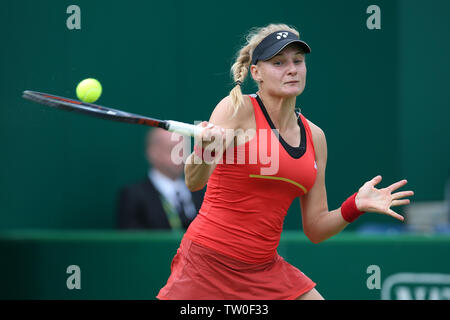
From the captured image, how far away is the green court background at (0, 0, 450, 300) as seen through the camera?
19.3 feet

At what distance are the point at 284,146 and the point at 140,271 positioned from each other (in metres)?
2.12

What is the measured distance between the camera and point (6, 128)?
228 inches

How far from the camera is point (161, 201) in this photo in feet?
18.7

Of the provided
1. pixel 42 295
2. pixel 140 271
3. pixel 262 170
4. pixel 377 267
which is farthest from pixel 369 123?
pixel 262 170

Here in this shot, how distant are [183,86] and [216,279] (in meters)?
3.33

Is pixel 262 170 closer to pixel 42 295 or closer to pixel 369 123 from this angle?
pixel 42 295

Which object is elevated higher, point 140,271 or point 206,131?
point 206,131

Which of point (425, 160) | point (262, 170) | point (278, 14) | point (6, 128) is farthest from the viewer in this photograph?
point (425, 160)

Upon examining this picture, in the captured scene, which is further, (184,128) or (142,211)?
(142,211)

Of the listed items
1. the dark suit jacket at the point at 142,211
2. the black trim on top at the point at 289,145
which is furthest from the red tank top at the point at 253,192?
the dark suit jacket at the point at 142,211
